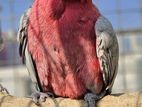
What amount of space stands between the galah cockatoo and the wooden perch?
46 mm

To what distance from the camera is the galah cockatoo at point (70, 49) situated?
81 centimetres

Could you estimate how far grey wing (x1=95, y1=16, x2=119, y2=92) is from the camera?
2.61ft

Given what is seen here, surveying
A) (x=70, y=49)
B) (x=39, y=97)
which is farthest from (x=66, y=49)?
(x=39, y=97)

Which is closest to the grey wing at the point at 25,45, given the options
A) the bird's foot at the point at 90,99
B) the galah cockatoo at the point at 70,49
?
the galah cockatoo at the point at 70,49

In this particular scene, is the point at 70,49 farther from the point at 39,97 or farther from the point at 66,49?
the point at 39,97

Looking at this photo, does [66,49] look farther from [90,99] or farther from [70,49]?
[90,99]

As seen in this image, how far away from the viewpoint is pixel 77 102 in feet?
2.52

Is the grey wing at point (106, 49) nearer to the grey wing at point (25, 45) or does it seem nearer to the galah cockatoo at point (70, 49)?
the galah cockatoo at point (70, 49)

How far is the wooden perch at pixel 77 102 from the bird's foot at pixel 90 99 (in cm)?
1

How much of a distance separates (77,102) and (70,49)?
110mm

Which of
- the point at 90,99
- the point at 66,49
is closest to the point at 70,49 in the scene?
the point at 66,49

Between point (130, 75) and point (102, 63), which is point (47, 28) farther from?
point (130, 75)

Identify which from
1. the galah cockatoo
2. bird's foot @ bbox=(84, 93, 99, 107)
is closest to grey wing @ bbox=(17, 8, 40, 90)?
→ the galah cockatoo

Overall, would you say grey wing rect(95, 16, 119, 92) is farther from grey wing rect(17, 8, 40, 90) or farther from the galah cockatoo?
grey wing rect(17, 8, 40, 90)
